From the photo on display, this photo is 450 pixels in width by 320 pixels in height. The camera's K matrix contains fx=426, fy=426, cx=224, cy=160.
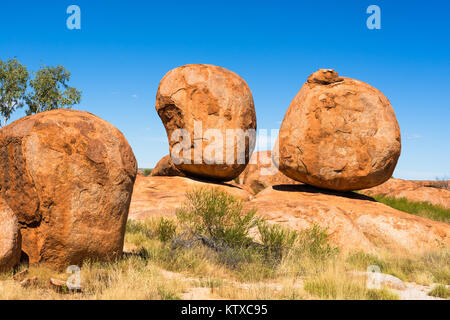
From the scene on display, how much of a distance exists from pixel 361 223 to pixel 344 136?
2.50m

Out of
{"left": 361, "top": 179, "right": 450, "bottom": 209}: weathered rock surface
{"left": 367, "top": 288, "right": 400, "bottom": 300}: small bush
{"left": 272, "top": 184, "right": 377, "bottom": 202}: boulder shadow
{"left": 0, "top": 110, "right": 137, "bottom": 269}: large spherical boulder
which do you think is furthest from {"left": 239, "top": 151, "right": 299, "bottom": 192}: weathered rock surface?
{"left": 0, "top": 110, "right": 137, "bottom": 269}: large spherical boulder

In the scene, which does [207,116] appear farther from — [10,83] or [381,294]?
[10,83]

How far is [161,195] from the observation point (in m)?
12.6

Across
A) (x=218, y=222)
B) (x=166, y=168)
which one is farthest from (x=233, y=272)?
(x=166, y=168)

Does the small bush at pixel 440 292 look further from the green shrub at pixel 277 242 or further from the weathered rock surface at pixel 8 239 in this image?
the weathered rock surface at pixel 8 239

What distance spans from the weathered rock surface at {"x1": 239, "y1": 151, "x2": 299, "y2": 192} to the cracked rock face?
9.11 metres

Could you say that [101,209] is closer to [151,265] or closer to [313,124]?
[151,265]

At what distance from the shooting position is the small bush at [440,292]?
5879mm

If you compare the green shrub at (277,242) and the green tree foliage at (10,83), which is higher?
the green tree foliage at (10,83)

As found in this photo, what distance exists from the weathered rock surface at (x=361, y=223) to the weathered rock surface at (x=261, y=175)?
973 cm

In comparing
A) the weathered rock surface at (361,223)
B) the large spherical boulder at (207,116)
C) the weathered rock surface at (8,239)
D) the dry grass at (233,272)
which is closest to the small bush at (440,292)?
the dry grass at (233,272)

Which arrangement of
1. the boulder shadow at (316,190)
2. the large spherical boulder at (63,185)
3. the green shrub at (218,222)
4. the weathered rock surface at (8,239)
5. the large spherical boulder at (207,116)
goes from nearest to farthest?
the weathered rock surface at (8,239) → the large spherical boulder at (63,185) → the green shrub at (218,222) → the boulder shadow at (316,190) → the large spherical boulder at (207,116)

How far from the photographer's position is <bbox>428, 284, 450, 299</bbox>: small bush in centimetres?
588

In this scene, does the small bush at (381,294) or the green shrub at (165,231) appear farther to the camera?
the green shrub at (165,231)
